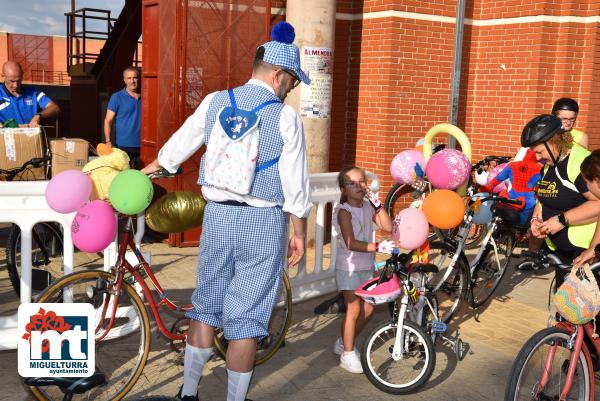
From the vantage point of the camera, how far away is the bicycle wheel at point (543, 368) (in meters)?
4.02

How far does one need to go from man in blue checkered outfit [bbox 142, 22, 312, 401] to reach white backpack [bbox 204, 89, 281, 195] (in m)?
0.04

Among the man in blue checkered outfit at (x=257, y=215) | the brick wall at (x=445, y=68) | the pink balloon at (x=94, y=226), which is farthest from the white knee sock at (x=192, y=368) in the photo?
the brick wall at (x=445, y=68)

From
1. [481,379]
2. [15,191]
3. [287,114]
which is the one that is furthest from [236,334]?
[481,379]

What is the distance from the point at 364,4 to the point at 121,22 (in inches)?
301

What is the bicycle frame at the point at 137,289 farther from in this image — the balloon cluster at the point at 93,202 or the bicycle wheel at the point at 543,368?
the bicycle wheel at the point at 543,368

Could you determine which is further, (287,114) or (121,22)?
(121,22)

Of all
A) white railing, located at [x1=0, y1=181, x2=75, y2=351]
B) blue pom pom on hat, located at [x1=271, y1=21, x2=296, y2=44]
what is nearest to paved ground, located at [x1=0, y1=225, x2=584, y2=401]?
white railing, located at [x1=0, y1=181, x2=75, y2=351]

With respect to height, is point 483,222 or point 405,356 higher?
point 483,222

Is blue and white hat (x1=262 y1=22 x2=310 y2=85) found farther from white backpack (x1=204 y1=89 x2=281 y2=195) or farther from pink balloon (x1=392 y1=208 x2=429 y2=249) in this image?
pink balloon (x1=392 y1=208 x2=429 y2=249)

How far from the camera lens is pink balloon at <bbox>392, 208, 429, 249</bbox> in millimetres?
5250

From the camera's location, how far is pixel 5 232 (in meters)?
9.84

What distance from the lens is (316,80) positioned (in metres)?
9.23

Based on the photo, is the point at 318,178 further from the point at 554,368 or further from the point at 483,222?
the point at 554,368

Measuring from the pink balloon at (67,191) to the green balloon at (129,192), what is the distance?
180mm
